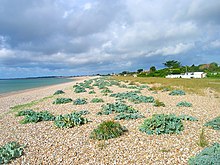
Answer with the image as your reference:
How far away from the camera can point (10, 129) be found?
25.6 ft

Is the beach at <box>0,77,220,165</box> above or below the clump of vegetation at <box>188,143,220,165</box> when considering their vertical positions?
below

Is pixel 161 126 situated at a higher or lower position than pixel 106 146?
higher

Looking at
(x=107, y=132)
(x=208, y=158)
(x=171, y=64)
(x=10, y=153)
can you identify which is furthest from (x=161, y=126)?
(x=171, y=64)

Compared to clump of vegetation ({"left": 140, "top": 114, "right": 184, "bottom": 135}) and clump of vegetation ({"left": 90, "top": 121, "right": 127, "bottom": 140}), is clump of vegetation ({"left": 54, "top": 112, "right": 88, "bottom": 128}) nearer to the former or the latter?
clump of vegetation ({"left": 90, "top": 121, "right": 127, "bottom": 140})

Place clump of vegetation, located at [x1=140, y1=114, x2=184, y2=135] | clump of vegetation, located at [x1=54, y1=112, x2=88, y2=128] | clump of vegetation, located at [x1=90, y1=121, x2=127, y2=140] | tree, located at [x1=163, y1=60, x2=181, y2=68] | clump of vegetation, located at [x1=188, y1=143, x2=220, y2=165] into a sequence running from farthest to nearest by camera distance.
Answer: tree, located at [x1=163, y1=60, x2=181, y2=68]
clump of vegetation, located at [x1=54, y1=112, x2=88, y2=128]
clump of vegetation, located at [x1=140, y1=114, x2=184, y2=135]
clump of vegetation, located at [x1=90, y1=121, x2=127, y2=140]
clump of vegetation, located at [x1=188, y1=143, x2=220, y2=165]

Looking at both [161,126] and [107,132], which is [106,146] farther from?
[161,126]

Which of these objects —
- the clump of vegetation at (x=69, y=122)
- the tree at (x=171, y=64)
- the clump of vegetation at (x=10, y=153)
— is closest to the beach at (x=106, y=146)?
the clump of vegetation at (x=10, y=153)

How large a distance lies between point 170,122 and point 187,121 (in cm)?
160

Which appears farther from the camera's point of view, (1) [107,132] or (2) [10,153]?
(1) [107,132]

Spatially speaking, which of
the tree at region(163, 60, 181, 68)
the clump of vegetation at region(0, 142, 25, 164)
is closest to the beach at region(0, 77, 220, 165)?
the clump of vegetation at region(0, 142, 25, 164)

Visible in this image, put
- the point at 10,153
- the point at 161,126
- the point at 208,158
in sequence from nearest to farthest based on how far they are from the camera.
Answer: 1. the point at 208,158
2. the point at 10,153
3. the point at 161,126

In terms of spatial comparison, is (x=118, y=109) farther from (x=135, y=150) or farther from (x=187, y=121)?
(x=135, y=150)

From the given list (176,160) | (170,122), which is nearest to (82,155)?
(176,160)

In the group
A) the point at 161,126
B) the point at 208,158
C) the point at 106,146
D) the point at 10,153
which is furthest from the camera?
the point at 161,126
